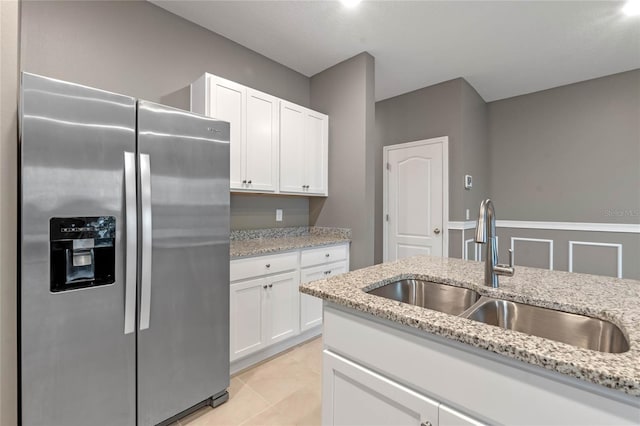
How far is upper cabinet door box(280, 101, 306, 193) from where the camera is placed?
9.09 ft

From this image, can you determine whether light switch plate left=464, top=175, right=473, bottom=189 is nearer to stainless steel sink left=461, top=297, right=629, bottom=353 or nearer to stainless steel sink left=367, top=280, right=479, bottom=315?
stainless steel sink left=367, top=280, right=479, bottom=315

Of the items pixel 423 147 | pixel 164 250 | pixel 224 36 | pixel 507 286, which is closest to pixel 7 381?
pixel 164 250

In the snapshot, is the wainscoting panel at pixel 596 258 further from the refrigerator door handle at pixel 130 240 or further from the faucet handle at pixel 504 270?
the refrigerator door handle at pixel 130 240

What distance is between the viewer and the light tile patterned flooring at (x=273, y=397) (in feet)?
5.53

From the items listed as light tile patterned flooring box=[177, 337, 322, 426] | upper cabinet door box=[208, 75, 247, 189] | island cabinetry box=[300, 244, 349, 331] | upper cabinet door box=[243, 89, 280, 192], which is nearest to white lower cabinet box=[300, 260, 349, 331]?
island cabinetry box=[300, 244, 349, 331]

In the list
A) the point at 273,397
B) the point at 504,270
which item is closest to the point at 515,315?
the point at 504,270

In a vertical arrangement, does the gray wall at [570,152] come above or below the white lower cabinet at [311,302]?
above

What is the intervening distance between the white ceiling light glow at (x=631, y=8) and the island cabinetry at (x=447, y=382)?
3.24 meters

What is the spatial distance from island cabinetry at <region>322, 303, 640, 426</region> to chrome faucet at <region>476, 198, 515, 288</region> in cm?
54

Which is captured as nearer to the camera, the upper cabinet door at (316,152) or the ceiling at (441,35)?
the ceiling at (441,35)

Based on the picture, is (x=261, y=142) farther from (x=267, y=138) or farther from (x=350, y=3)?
(x=350, y=3)

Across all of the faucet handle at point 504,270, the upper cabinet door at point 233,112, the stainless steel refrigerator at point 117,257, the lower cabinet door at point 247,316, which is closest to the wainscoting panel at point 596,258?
the faucet handle at point 504,270

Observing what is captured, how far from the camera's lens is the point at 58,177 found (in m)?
1.23

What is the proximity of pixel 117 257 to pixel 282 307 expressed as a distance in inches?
53.4
